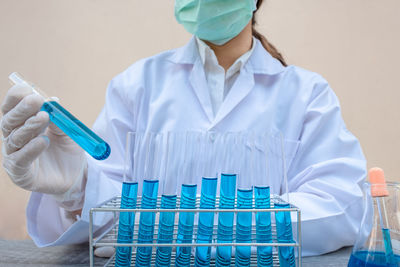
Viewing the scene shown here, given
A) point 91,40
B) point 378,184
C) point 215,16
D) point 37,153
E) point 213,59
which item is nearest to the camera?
point 378,184

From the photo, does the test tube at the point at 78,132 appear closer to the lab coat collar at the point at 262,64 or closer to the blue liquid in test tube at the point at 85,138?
the blue liquid in test tube at the point at 85,138

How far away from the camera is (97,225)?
2.91ft

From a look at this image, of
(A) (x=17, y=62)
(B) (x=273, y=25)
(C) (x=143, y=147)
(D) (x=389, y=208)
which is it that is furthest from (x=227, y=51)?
(A) (x=17, y=62)

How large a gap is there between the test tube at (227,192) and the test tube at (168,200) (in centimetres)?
9

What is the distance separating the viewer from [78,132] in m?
0.63

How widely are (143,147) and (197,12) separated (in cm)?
69

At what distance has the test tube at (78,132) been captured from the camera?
63cm

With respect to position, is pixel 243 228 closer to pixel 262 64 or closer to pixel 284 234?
pixel 284 234

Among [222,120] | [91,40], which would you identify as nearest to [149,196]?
[222,120]

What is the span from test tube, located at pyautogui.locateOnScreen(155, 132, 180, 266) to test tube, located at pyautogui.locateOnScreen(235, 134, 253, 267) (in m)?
0.12

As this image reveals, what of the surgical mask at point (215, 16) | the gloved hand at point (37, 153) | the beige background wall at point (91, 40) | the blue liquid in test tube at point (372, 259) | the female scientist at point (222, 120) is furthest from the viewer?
the beige background wall at point (91, 40)

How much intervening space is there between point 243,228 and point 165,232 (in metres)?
0.14

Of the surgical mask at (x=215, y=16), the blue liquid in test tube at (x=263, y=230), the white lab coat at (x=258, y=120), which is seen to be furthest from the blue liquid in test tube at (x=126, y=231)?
the surgical mask at (x=215, y=16)

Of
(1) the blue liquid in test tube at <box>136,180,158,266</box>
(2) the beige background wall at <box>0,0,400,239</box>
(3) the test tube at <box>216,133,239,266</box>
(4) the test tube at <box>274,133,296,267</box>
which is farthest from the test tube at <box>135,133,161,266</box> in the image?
(2) the beige background wall at <box>0,0,400,239</box>
